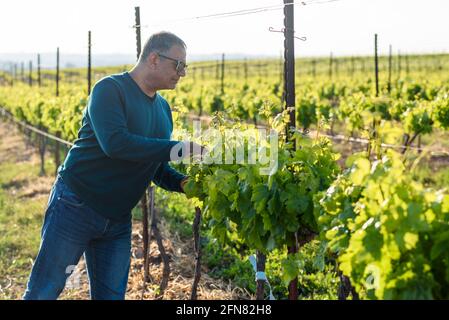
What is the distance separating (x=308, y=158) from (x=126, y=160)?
0.96 meters

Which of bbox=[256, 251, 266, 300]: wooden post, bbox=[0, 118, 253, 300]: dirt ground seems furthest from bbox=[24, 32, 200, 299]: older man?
bbox=[0, 118, 253, 300]: dirt ground

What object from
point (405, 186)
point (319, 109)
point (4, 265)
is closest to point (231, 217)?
point (405, 186)

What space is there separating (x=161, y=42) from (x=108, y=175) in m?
0.77

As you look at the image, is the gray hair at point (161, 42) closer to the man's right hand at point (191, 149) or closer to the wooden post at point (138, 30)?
the man's right hand at point (191, 149)

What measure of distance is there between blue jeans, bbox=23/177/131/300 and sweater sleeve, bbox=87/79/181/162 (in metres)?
0.39

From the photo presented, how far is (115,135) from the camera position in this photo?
3189 millimetres

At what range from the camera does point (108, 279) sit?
3.57 meters

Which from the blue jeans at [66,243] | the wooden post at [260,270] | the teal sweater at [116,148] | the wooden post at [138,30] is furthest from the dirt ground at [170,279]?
Answer: the teal sweater at [116,148]

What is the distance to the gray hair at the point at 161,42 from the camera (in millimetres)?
3471

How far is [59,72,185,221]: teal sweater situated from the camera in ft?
10.6

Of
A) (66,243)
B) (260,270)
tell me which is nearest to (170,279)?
(260,270)

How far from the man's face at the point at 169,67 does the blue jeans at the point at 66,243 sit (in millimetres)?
781

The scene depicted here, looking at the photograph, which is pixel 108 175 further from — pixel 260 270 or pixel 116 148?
pixel 260 270

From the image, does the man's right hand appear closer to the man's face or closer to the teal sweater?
the teal sweater
